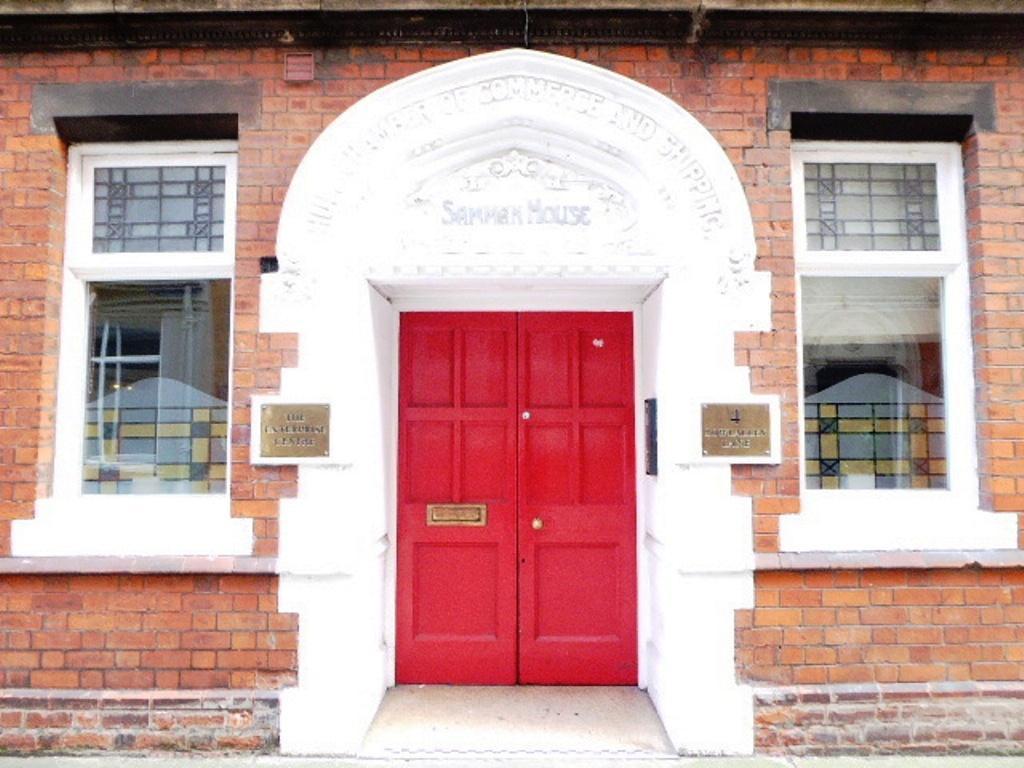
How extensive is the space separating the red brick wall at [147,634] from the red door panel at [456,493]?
38.9 inches

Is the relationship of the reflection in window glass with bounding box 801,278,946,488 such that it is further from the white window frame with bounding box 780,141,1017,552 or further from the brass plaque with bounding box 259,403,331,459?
the brass plaque with bounding box 259,403,331,459

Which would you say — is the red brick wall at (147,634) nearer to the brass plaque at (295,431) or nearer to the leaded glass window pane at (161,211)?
the brass plaque at (295,431)

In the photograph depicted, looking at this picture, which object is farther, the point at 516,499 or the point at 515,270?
the point at 516,499

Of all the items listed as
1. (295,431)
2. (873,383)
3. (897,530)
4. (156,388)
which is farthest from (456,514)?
(873,383)

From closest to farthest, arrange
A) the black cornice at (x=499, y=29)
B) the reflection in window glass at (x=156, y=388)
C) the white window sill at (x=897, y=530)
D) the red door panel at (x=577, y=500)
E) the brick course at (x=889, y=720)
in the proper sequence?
1. the brick course at (x=889, y=720)
2. the white window sill at (x=897, y=530)
3. the black cornice at (x=499, y=29)
4. the reflection in window glass at (x=156, y=388)
5. the red door panel at (x=577, y=500)

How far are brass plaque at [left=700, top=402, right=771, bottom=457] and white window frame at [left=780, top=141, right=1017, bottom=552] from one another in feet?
1.11

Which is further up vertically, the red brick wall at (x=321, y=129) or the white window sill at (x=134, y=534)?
the red brick wall at (x=321, y=129)

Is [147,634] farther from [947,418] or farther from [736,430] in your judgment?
[947,418]

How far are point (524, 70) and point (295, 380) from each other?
2231mm

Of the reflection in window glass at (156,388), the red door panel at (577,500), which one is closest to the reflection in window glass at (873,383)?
the red door panel at (577,500)

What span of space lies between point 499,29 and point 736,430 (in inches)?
106

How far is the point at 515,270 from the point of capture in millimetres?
4094

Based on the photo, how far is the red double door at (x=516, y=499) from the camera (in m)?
4.66

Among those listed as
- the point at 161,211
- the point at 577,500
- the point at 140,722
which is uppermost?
the point at 161,211
